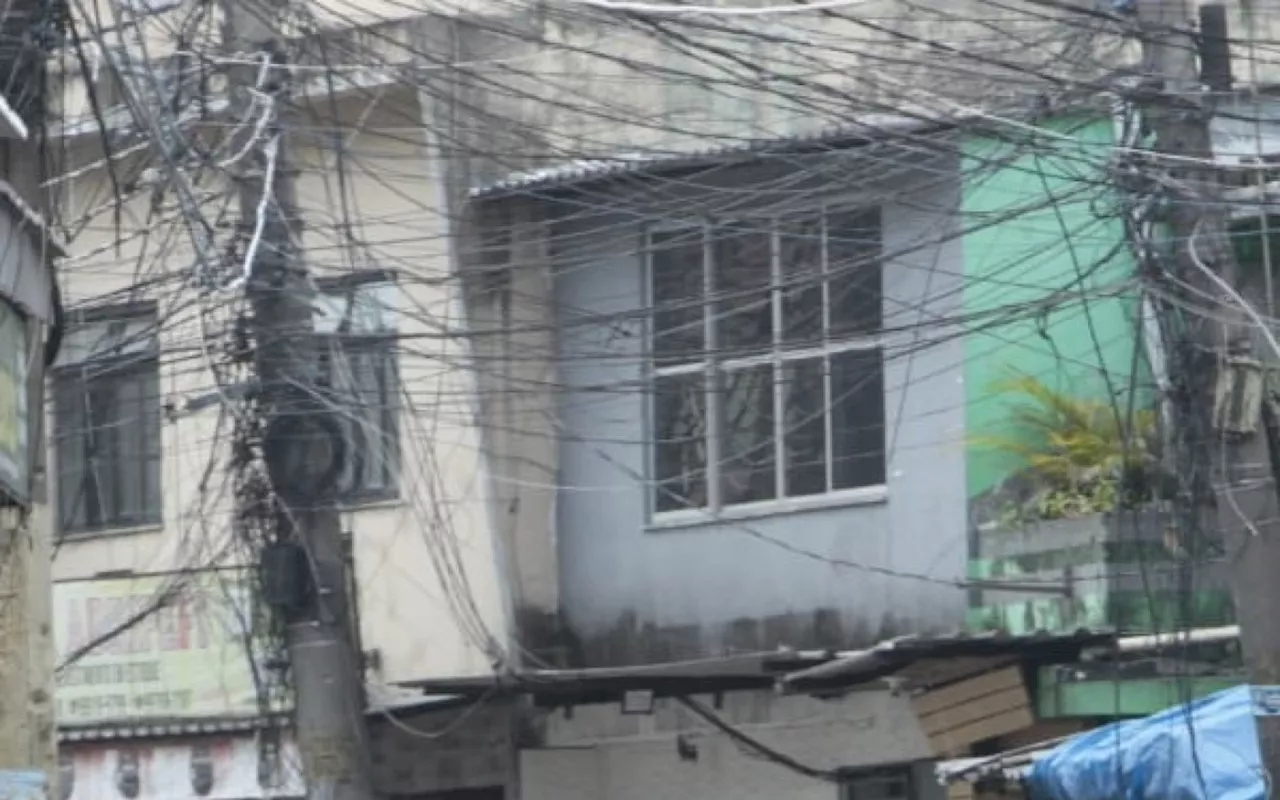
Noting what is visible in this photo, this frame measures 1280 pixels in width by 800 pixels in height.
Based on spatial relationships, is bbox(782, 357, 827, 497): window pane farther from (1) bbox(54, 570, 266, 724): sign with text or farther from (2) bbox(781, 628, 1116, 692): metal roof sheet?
(1) bbox(54, 570, 266, 724): sign with text

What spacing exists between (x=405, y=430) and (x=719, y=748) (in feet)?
8.63

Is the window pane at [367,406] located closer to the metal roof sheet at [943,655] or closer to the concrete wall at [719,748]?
the concrete wall at [719,748]

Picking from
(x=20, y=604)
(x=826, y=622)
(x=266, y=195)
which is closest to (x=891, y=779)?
(x=826, y=622)

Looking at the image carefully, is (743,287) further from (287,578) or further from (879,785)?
(287,578)

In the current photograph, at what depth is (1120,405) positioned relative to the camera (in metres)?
16.4

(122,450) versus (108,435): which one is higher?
(108,435)

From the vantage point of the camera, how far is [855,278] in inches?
707

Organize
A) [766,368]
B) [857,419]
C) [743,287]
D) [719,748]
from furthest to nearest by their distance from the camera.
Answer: [719,748], [766,368], [743,287], [857,419]

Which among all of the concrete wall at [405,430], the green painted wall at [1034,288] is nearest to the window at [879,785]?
the green painted wall at [1034,288]

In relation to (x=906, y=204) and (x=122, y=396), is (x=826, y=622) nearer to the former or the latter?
(x=906, y=204)

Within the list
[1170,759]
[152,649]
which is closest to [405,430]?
[152,649]

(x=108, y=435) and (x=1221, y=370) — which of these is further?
(x=108, y=435)

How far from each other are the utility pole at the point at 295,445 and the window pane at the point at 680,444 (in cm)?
336

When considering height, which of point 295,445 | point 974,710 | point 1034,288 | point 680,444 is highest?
point 1034,288
